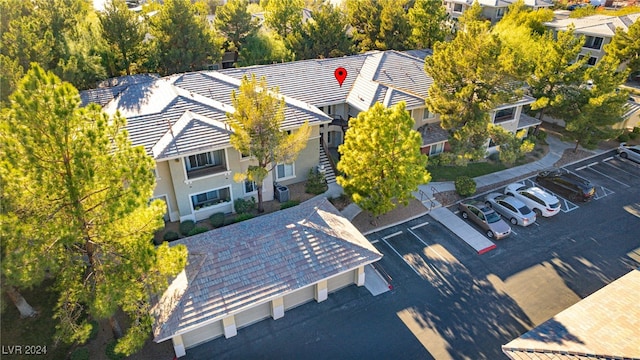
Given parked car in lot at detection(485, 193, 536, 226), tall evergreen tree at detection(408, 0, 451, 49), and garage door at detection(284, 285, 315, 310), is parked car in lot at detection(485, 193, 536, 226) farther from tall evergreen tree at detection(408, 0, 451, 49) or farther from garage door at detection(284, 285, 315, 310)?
tall evergreen tree at detection(408, 0, 451, 49)

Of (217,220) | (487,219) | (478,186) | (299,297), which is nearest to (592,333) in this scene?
(487,219)

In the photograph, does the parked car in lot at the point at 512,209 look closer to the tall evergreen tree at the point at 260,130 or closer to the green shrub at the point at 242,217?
the tall evergreen tree at the point at 260,130

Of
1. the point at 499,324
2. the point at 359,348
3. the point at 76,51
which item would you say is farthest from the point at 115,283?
the point at 76,51

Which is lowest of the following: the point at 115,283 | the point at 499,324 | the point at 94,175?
the point at 499,324

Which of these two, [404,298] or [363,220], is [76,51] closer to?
[363,220]

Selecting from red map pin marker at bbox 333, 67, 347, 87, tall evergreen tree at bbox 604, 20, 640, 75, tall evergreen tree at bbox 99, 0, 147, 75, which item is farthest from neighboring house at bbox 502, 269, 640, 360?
tall evergreen tree at bbox 604, 20, 640, 75

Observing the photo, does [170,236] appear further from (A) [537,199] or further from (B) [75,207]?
(A) [537,199]

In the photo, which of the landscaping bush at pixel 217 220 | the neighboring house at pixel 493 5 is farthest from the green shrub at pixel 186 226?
the neighboring house at pixel 493 5
